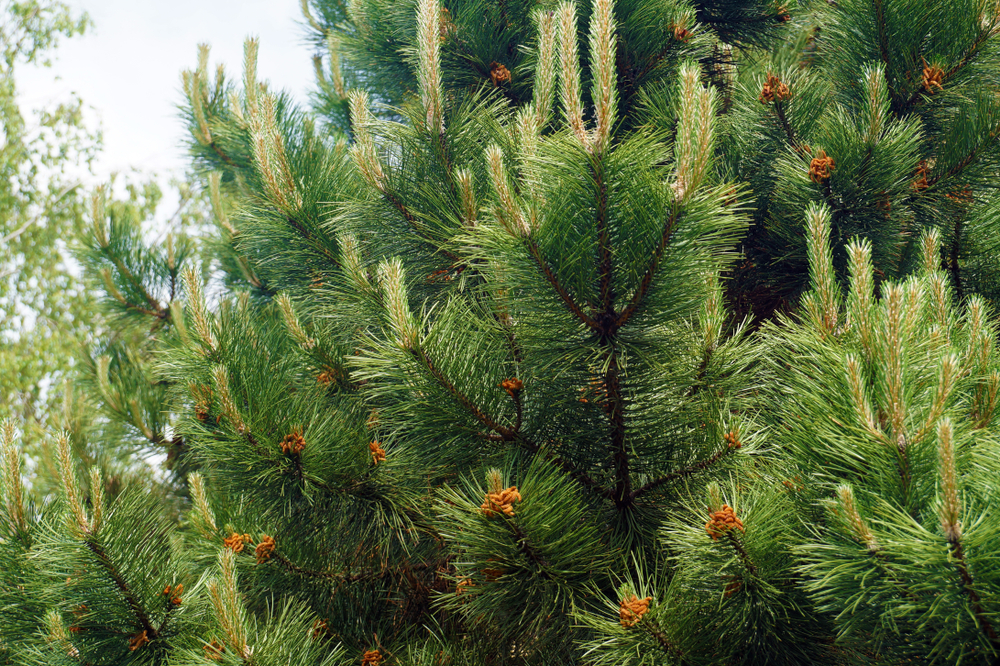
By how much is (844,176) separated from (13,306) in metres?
9.61

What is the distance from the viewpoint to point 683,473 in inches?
76.4

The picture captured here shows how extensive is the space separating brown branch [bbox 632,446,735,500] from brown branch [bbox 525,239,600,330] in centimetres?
55

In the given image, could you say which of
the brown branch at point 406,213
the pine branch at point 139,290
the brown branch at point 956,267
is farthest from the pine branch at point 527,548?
the pine branch at point 139,290

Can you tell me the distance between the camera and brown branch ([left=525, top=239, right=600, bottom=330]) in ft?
4.95

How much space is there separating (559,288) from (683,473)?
0.72 meters

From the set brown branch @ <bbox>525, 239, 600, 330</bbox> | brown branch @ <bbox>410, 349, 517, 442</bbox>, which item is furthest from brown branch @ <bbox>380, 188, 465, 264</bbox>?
brown branch @ <bbox>525, 239, 600, 330</bbox>

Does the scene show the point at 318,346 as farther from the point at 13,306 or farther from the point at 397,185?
the point at 13,306

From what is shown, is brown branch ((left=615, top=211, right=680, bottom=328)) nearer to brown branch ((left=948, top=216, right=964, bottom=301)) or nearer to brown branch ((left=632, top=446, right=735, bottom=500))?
brown branch ((left=632, top=446, right=735, bottom=500))

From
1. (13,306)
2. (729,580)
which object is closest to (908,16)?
(729,580)

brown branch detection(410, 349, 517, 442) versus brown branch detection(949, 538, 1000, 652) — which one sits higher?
brown branch detection(410, 349, 517, 442)

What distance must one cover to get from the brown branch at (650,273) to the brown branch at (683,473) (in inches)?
20.8

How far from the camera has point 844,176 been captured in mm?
2262

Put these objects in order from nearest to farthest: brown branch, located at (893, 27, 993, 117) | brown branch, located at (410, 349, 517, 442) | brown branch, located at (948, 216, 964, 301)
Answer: brown branch, located at (410, 349, 517, 442) → brown branch, located at (893, 27, 993, 117) → brown branch, located at (948, 216, 964, 301)

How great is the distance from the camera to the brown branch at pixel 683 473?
190 centimetres
